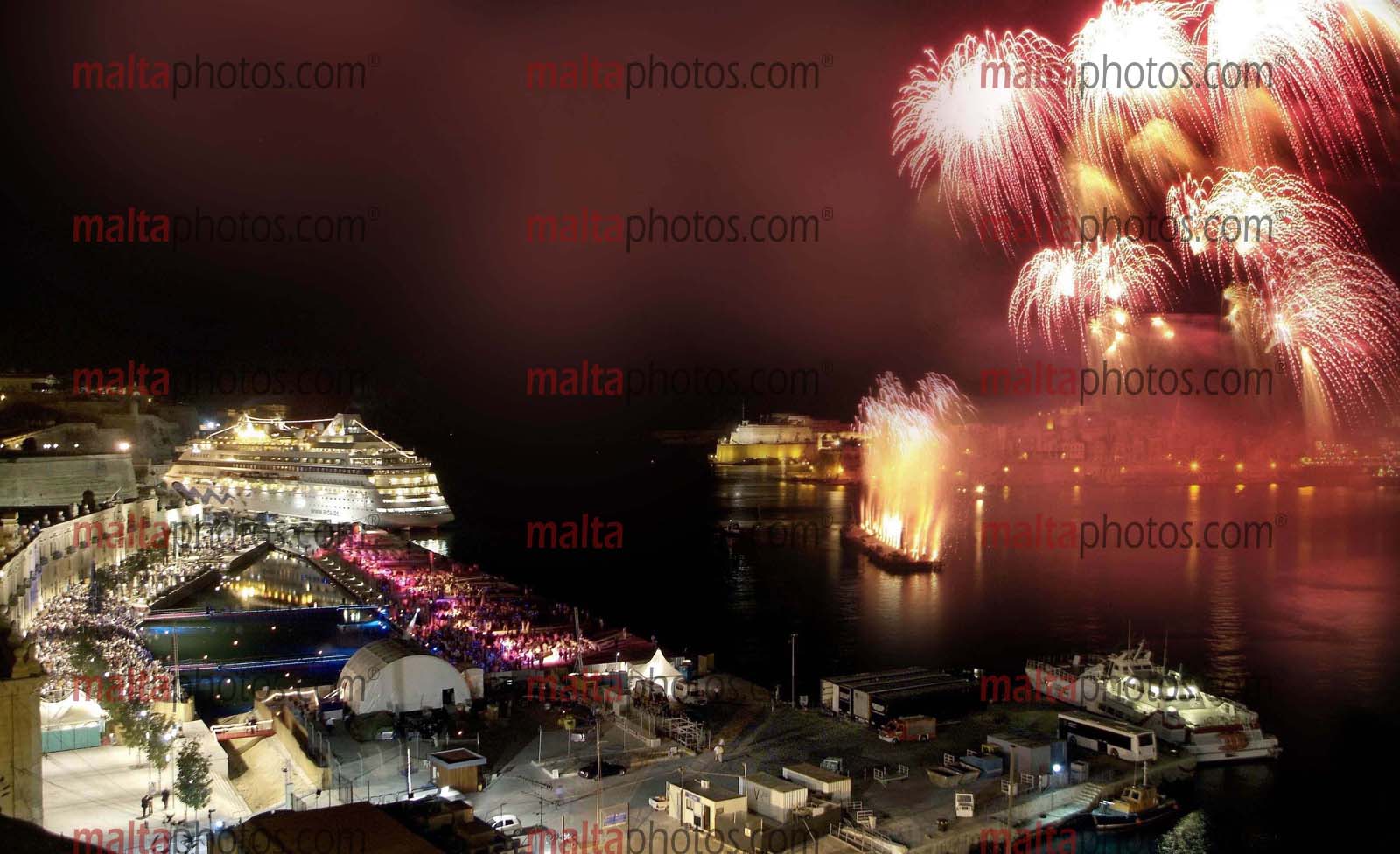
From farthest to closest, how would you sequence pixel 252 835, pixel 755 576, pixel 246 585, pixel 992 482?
pixel 992 482, pixel 755 576, pixel 246 585, pixel 252 835

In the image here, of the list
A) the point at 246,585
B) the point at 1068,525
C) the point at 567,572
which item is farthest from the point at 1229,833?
the point at 1068,525

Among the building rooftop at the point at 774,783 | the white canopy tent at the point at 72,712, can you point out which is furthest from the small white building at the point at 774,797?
the white canopy tent at the point at 72,712

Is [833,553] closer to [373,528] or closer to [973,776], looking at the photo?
[373,528]

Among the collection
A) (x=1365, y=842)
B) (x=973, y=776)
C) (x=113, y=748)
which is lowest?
(x=1365, y=842)

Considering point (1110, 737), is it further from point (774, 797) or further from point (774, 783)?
point (774, 797)

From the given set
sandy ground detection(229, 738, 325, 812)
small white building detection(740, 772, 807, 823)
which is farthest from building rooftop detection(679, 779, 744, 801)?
sandy ground detection(229, 738, 325, 812)

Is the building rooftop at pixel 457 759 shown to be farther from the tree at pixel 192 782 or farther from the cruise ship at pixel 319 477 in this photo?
the cruise ship at pixel 319 477
